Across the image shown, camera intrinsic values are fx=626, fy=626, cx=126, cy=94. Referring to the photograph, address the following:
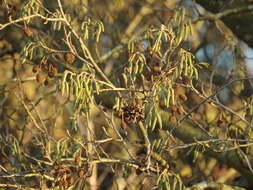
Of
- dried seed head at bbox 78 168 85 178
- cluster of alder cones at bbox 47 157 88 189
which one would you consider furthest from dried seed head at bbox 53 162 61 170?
dried seed head at bbox 78 168 85 178

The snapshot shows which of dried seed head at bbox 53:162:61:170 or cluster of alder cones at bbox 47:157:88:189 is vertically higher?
dried seed head at bbox 53:162:61:170

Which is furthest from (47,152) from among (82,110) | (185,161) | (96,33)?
(185,161)

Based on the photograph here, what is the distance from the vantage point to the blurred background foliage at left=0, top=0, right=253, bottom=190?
362cm

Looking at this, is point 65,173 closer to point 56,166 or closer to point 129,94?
point 56,166

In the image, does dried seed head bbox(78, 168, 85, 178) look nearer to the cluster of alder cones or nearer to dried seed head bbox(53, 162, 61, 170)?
the cluster of alder cones

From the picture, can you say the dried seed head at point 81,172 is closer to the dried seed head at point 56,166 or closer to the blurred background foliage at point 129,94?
the blurred background foliage at point 129,94

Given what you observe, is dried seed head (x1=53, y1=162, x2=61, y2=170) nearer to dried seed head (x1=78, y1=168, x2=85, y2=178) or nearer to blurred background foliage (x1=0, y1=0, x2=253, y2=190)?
blurred background foliage (x1=0, y1=0, x2=253, y2=190)

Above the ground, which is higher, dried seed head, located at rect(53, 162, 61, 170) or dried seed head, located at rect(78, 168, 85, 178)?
dried seed head, located at rect(53, 162, 61, 170)

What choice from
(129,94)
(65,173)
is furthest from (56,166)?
(129,94)

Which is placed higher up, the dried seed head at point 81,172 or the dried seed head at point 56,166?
the dried seed head at point 56,166

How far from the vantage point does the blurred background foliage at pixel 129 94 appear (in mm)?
3617

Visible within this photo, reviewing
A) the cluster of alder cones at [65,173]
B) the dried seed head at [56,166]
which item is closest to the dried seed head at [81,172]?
the cluster of alder cones at [65,173]

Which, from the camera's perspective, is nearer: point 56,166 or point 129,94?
point 56,166

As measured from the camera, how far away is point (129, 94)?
3789 mm
